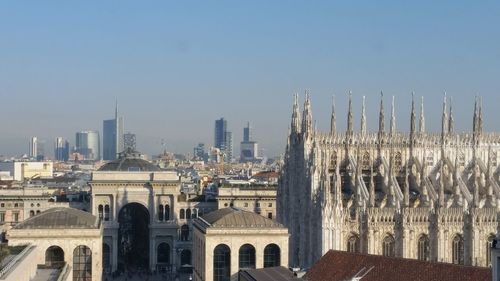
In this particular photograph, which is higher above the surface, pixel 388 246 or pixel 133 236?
pixel 388 246

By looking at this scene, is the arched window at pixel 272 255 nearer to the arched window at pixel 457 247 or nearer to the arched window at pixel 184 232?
the arched window at pixel 457 247

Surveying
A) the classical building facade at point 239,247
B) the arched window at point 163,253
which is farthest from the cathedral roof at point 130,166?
the classical building facade at point 239,247

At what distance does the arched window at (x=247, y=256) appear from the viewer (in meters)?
75.5

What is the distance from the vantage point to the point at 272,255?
248 feet

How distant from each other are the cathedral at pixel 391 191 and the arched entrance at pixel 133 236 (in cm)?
2697

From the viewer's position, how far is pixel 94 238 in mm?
72562

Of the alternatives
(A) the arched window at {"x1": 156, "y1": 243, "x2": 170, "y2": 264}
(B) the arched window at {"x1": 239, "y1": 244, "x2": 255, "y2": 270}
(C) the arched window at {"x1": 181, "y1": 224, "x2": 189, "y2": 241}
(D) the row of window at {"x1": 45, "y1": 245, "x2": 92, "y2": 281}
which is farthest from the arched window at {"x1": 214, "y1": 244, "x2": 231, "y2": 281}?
(C) the arched window at {"x1": 181, "y1": 224, "x2": 189, "y2": 241}

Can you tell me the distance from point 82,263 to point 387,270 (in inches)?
1007

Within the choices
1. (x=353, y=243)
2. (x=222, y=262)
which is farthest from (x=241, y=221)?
(x=353, y=243)

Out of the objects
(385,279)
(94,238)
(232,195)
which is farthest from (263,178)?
(385,279)

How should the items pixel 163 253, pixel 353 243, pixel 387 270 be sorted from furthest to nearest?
pixel 163 253 → pixel 353 243 → pixel 387 270

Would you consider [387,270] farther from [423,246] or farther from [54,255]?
[423,246]

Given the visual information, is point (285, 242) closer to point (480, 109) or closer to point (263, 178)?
point (480, 109)

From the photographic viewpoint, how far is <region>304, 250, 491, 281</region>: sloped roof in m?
54.2
